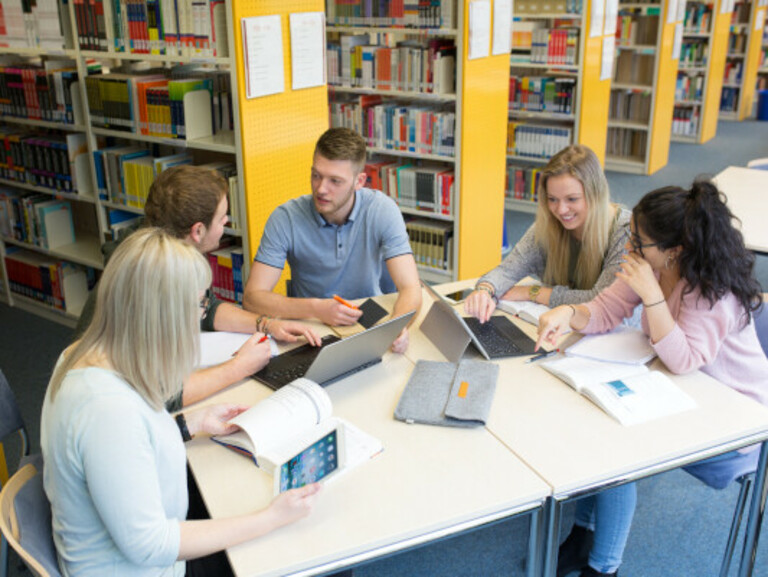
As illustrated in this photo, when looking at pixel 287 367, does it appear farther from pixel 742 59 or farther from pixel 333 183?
pixel 742 59

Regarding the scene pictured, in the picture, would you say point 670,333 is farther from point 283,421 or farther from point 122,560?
point 122,560

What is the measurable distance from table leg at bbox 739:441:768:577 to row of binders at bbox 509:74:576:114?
4403 millimetres

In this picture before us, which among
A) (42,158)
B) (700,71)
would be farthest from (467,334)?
(700,71)

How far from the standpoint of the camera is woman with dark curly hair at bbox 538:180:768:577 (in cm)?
188

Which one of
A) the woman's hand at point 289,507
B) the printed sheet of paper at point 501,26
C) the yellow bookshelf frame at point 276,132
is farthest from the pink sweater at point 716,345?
the printed sheet of paper at point 501,26

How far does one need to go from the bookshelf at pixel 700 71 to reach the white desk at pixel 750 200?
4444mm

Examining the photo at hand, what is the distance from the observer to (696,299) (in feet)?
6.30

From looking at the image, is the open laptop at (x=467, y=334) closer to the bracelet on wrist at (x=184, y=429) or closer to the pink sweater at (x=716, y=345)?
the pink sweater at (x=716, y=345)

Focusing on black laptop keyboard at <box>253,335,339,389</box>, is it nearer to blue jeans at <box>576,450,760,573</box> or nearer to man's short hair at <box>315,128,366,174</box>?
man's short hair at <box>315,128,366,174</box>

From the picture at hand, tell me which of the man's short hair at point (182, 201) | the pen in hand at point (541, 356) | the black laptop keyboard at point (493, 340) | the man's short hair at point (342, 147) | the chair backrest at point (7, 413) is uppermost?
the man's short hair at point (342, 147)

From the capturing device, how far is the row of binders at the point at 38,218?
4.21 metres

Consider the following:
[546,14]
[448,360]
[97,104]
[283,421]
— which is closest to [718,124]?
[546,14]

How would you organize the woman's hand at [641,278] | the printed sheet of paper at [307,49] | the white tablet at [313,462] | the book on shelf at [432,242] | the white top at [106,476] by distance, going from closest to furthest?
the white top at [106,476]
the white tablet at [313,462]
the woman's hand at [641,278]
the printed sheet of paper at [307,49]
the book on shelf at [432,242]

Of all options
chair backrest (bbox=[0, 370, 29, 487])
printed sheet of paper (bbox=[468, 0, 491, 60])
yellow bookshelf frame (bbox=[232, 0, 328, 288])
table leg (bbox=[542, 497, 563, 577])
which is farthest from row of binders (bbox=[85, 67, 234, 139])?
table leg (bbox=[542, 497, 563, 577])
